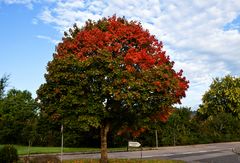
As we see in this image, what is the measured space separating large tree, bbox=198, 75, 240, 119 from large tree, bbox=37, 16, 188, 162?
2248 inches

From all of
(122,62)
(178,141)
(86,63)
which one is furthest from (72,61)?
(178,141)

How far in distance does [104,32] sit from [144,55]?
7.10 feet

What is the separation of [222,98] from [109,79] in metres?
62.0

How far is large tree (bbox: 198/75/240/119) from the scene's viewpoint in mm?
74562

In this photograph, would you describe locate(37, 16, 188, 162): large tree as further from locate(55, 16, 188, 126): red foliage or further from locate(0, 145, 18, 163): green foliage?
locate(0, 145, 18, 163): green foliage

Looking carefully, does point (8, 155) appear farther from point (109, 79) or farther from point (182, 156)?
point (182, 156)

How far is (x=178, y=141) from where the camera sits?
52.7 meters

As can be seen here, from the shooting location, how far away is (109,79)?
17.8 m

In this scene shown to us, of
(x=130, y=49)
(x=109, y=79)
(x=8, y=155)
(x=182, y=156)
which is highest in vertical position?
(x=130, y=49)

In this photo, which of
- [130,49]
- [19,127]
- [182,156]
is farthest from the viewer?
[19,127]

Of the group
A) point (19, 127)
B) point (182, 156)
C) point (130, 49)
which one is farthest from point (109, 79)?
point (19, 127)

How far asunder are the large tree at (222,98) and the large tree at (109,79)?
57097 mm

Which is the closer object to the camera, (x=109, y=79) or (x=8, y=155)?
(x=109, y=79)

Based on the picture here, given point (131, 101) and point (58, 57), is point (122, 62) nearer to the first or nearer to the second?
point (131, 101)
